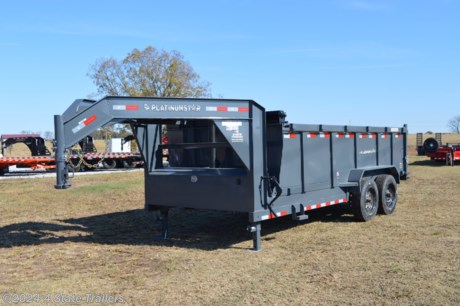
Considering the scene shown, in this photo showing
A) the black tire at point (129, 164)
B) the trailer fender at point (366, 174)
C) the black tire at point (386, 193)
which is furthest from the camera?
the black tire at point (129, 164)

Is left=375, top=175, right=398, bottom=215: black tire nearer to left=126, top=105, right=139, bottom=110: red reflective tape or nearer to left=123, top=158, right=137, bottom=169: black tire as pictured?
left=126, top=105, right=139, bottom=110: red reflective tape

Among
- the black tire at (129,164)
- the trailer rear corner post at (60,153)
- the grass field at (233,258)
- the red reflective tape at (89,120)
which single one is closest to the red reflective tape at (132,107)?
the red reflective tape at (89,120)

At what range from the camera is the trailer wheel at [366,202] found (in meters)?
9.15

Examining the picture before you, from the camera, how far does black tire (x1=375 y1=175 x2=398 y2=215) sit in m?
9.91

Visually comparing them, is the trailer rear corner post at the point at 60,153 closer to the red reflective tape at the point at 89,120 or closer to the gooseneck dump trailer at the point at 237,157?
the gooseneck dump trailer at the point at 237,157

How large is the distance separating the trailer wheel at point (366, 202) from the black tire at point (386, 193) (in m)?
0.23

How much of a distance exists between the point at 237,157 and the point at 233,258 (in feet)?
5.77

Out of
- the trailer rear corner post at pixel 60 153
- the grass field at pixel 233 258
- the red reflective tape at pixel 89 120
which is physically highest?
the red reflective tape at pixel 89 120

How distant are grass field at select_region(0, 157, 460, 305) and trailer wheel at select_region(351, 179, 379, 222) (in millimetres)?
235

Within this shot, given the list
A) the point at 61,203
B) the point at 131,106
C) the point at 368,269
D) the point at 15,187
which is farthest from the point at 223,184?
the point at 15,187

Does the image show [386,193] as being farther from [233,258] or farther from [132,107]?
[132,107]

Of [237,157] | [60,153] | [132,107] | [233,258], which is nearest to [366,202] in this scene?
[237,157]

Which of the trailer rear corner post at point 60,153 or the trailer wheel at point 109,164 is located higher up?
the trailer rear corner post at point 60,153

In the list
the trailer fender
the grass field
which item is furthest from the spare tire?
the trailer fender
